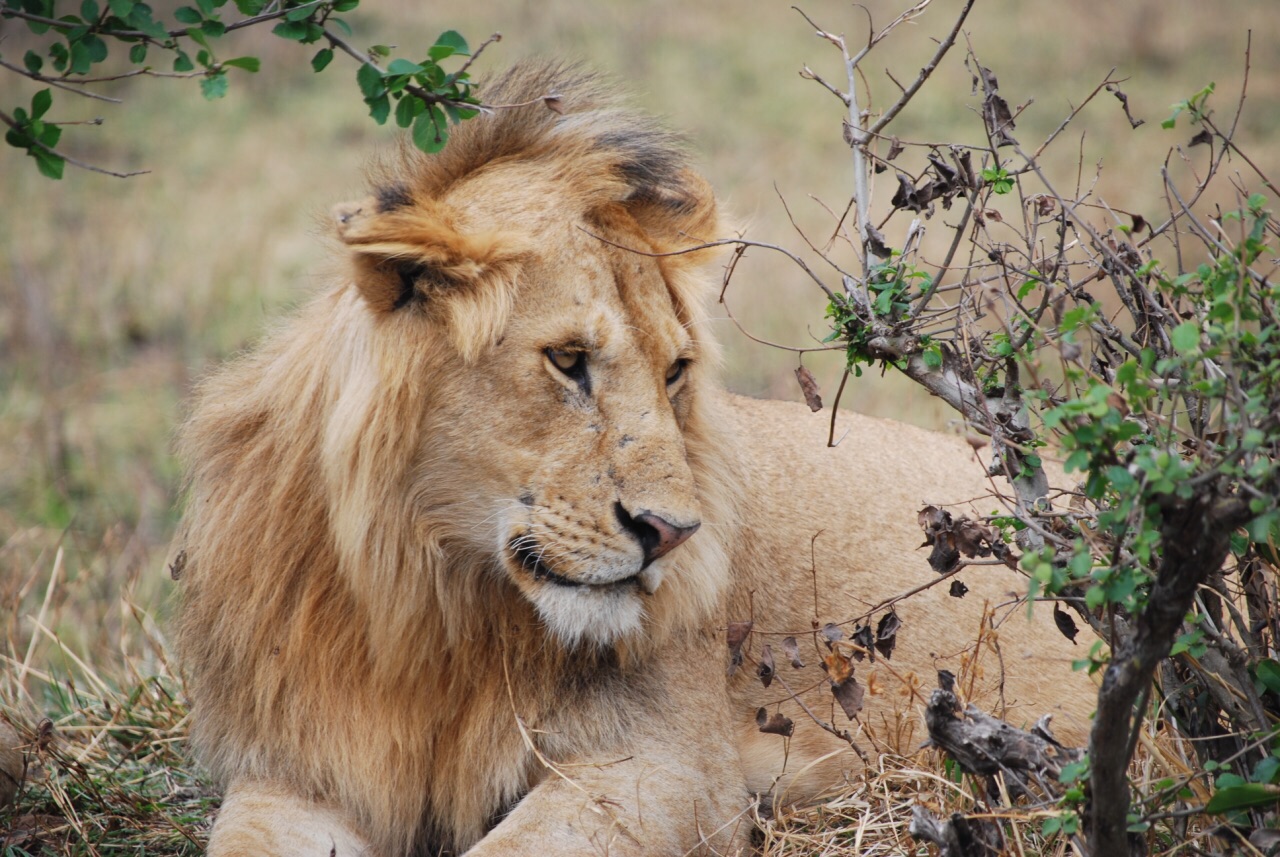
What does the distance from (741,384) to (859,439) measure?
3.44 metres

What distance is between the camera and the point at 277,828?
313 cm

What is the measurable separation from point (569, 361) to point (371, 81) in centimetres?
75

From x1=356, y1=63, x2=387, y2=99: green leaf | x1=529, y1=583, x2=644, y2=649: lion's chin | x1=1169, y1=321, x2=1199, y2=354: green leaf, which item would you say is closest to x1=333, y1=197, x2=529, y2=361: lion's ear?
x1=356, y1=63, x2=387, y2=99: green leaf

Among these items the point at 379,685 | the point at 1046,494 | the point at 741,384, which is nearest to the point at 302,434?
the point at 379,685

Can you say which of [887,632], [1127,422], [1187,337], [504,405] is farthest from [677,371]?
[1187,337]

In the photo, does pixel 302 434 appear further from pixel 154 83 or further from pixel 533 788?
pixel 154 83

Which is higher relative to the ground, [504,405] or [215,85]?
[215,85]

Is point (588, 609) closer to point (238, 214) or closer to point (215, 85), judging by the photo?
point (215, 85)

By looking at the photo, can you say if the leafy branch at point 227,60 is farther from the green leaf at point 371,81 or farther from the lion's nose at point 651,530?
the lion's nose at point 651,530

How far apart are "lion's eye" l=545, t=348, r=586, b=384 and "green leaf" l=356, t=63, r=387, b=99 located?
0.68 meters

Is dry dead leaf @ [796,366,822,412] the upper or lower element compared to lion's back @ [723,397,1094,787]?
upper

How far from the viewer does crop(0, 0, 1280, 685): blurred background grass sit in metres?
7.00

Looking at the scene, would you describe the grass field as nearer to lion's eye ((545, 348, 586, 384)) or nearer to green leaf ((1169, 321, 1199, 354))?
lion's eye ((545, 348, 586, 384))

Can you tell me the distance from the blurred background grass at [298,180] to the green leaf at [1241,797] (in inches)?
93.3
